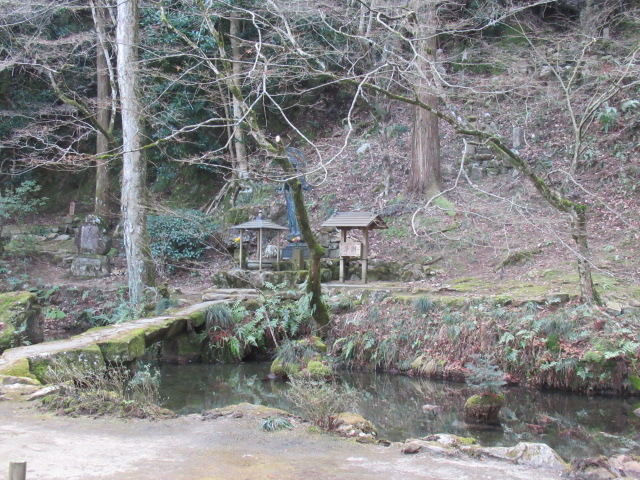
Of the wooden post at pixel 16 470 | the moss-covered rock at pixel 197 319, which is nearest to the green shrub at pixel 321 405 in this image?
the wooden post at pixel 16 470

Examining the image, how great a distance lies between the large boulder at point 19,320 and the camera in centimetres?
905

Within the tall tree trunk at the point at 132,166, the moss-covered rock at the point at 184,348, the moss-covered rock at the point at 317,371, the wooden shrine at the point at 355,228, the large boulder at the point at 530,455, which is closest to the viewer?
the large boulder at the point at 530,455

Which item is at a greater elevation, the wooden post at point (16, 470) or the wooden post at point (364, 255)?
the wooden post at point (364, 255)

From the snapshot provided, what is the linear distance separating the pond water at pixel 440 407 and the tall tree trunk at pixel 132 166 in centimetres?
276

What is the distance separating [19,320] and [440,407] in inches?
277

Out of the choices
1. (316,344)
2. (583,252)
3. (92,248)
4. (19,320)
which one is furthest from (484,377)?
(92,248)

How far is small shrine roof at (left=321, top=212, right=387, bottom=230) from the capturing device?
1152 cm

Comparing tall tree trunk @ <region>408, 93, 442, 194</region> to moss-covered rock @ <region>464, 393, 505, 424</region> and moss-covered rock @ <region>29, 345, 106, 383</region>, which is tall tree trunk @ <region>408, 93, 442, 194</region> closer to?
moss-covered rock @ <region>464, 393, 505, 424</region>

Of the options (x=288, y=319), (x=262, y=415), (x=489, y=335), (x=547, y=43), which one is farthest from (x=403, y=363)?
(x=547, y=43)

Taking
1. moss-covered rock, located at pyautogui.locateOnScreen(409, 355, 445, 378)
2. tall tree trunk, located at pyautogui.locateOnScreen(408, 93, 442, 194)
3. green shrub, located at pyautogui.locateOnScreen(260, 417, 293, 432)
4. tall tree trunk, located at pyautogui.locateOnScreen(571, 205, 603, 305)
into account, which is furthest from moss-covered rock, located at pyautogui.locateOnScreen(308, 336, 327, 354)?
tall tree trunk, located at pyautogui.locateOnScreen(408, 93, 442, 194)

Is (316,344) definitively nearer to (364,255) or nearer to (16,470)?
(364,255)

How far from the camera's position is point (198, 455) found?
4.00m

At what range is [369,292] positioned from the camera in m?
10.7

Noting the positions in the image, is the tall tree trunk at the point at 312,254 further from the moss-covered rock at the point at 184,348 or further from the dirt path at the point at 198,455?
the dirt path at the point at 198,455
